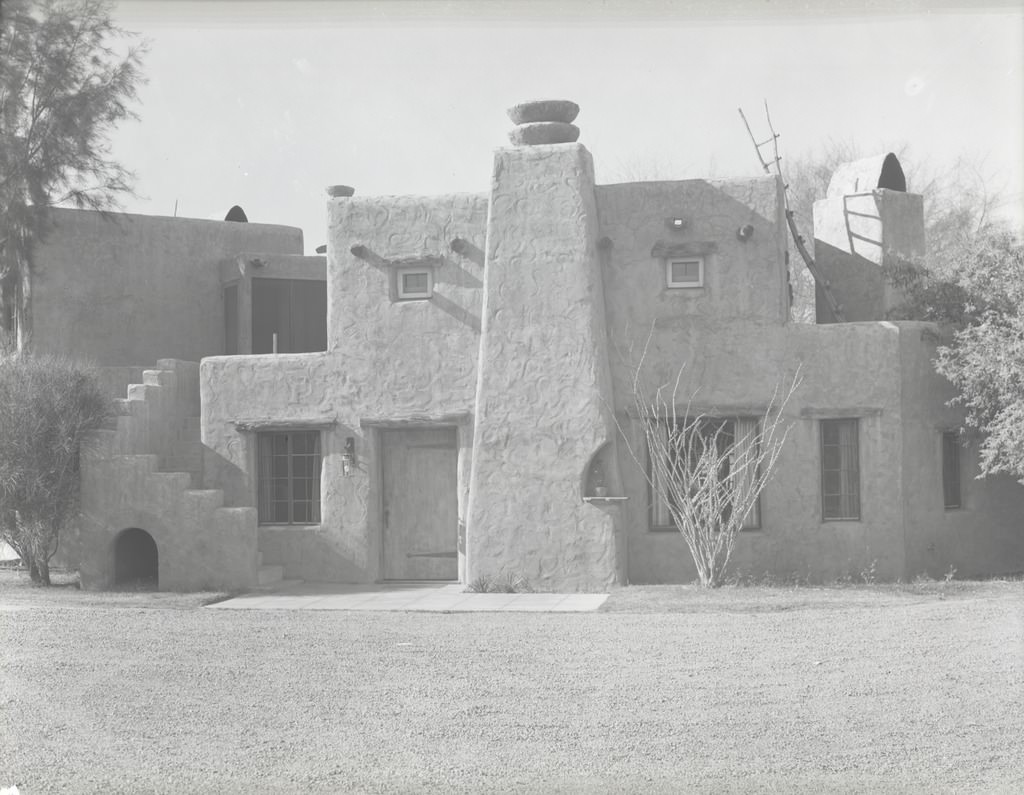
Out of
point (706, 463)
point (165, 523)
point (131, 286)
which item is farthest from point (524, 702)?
point (131, 286)

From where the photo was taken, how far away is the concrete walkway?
45.7 feet

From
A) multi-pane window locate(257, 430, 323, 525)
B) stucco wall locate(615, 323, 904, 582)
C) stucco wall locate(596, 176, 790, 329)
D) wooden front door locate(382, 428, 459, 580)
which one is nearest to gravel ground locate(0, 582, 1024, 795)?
stucco wall locate(615, 323, 904, 582)

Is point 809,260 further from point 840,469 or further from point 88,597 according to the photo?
point 88,597

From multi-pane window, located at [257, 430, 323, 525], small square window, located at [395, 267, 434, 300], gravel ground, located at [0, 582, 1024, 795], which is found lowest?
gravel ground, located at [0, 582, 1024, 795]

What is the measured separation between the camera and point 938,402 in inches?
654

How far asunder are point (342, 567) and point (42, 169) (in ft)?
29.3

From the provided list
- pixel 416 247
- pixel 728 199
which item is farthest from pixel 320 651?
pixel 728 199

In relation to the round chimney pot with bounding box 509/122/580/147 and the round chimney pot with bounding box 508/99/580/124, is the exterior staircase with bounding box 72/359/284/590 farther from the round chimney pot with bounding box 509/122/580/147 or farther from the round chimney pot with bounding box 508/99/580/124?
the round chimney pot with bounding box 508/99/580/124

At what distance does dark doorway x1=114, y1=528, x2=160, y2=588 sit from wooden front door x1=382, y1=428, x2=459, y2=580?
10.3 feet

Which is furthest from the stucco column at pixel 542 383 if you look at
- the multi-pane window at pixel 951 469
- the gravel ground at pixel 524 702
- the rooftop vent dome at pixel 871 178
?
the rooftop vent dome at pixel 871 178

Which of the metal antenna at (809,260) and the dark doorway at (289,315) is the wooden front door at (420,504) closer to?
the dark doorway at (289,315)

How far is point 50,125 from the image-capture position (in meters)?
20.9

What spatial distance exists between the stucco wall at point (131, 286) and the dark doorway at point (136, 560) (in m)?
4.00

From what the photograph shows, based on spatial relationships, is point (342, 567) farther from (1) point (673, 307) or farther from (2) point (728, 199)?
(2) point (728, 199)
